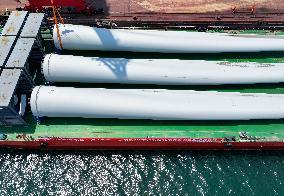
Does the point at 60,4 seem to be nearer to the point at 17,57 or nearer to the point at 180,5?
the point at 17,57

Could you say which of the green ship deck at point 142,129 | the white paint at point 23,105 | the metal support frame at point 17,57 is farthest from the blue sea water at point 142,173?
the metal support frame at point 17,57

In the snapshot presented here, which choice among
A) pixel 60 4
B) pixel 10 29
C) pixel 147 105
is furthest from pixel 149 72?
pixel 10 29

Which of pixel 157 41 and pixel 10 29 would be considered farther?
pixel 157 41

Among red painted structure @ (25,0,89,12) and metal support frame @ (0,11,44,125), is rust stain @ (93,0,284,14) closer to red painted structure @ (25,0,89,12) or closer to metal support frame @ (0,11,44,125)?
red painted structure @ (25,0,89,12)

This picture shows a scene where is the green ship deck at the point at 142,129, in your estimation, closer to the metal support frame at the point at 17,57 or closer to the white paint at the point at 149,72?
the metal support frame at the point at 17,57

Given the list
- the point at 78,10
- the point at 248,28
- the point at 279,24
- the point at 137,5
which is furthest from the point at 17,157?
the point at 279,24

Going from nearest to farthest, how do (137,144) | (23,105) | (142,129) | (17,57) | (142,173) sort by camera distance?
(137,144)
(142,173)
(23,105)
(142,129)
(17,57)
